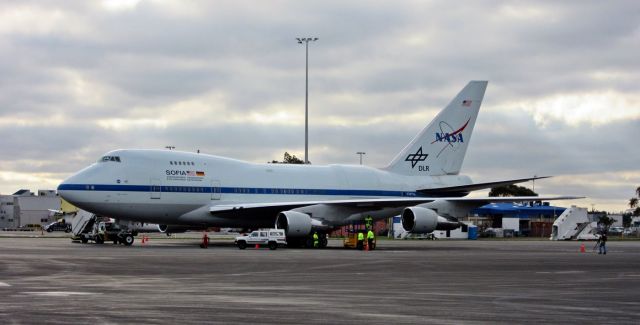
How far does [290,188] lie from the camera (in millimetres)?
64188

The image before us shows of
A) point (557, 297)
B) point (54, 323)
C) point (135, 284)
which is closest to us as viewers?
point (54, 323)

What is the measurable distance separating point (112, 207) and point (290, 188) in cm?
1319

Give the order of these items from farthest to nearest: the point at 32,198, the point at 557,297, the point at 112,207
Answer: the point at 32,198 → the point at 112,207 → the point at 557,297

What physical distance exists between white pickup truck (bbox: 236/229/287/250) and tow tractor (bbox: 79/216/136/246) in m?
10.1

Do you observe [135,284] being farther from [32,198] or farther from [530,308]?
[32,198]

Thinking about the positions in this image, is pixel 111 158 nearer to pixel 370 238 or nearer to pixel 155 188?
pixel 155 188

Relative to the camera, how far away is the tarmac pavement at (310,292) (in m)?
17.5

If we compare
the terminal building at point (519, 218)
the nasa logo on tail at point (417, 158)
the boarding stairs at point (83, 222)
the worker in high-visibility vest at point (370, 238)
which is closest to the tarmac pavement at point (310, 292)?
the worker in high-visibility vest at point (370, 238)

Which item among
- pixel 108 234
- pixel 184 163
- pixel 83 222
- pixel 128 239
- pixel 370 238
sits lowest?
pixel 128 239

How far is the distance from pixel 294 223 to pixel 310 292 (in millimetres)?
33858

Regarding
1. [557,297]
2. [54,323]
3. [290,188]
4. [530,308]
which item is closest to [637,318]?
[530,308]

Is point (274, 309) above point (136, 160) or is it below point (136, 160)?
below

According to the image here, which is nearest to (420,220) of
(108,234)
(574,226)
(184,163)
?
(184,163)

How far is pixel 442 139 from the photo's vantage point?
7150cm
